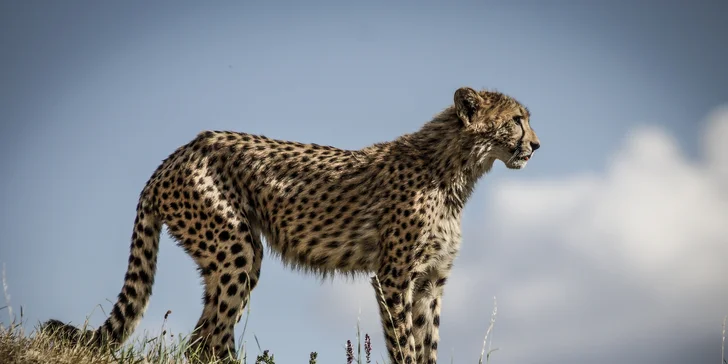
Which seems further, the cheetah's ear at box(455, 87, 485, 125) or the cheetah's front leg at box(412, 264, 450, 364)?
the cheetah's ear at box(455, 87, 485, 125)

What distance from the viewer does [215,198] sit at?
5785 mm

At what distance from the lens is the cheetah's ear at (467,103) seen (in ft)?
19.7

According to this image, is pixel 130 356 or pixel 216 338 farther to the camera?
pixel 216 338

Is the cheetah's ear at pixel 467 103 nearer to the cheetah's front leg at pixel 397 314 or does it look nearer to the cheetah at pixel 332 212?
the cheetah at pixel 332 212

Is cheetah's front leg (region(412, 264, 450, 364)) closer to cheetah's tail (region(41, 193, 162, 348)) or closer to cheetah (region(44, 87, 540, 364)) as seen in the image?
cheetah (region(44, 87, 540, 364))

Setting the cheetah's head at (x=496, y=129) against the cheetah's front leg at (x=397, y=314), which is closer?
the cheetah's front leg at (x=397, y=314)

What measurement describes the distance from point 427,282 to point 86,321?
2315 mm

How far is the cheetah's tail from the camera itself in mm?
5520

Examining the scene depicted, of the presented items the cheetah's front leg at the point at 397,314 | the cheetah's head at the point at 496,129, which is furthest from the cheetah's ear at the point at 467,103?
the cheetah's front leg at the point at 397,314

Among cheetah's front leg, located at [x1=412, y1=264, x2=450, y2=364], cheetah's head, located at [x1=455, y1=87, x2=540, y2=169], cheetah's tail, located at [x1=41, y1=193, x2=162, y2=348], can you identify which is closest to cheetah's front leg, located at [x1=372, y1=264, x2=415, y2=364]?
cheetah's front leg, located at [x1=412, y1=264, x2=450, y2=364]

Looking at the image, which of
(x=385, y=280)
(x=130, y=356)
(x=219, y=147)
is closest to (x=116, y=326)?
(x=130, y=356)

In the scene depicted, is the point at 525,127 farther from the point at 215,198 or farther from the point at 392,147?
the point at 215,198

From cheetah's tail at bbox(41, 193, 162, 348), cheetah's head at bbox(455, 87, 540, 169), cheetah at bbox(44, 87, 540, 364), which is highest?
cheetah's head at bbox(455, 87, 540, 169)

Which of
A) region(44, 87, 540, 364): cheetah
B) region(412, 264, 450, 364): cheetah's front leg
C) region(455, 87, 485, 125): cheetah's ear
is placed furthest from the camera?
region(455, 87, 485, 125): cheetah's ear
